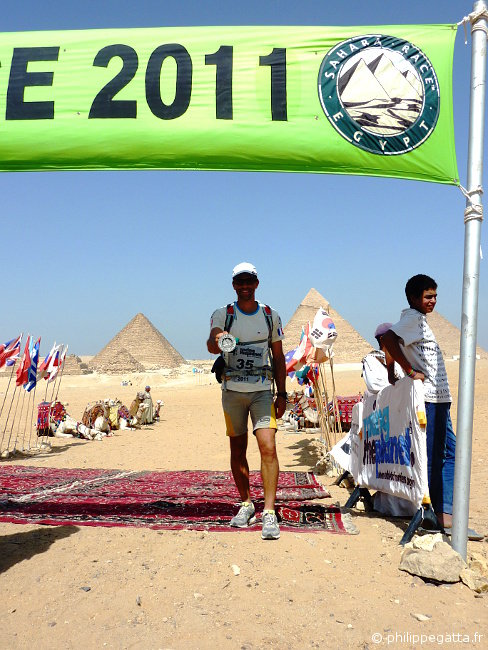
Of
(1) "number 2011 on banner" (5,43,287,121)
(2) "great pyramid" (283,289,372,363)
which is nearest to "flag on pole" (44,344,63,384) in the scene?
(1) "number 2011 on banner" (5,43,287,121)

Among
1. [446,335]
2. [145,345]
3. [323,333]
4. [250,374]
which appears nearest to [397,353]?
[250,374]

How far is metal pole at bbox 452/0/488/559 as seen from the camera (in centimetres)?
256

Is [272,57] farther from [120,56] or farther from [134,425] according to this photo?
[134,425]

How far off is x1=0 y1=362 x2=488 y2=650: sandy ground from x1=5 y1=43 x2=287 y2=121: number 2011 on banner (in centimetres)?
229

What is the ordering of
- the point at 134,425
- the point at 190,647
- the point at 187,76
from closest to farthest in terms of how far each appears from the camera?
1. the point at 190,647
2. the point at 187,76
3. the point at 134,425

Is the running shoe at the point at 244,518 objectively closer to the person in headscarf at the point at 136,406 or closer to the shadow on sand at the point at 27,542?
the shadow on sand at the point at 27,542

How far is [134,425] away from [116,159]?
11.2 meters

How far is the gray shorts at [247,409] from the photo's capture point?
10.0 feet

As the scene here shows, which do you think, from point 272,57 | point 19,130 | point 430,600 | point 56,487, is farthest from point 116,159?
point 56,487

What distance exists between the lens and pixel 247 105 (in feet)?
10.1

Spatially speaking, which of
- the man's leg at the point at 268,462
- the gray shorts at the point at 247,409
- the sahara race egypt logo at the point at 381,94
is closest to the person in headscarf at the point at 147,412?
the gray shorts at the point at 247,409

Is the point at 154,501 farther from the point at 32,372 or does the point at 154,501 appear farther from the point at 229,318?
the point at 32,372

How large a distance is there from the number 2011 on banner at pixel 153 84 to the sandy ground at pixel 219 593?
229 centimetres

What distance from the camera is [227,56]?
3.15 m
